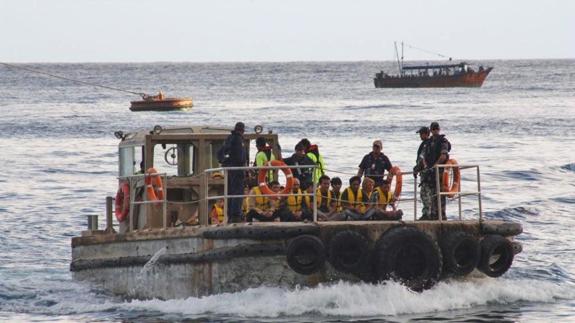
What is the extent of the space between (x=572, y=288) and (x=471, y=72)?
122 metres

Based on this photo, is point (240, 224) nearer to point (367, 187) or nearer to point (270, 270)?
point (270, 270)

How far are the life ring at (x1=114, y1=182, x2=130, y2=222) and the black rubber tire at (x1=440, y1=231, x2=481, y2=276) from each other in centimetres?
516

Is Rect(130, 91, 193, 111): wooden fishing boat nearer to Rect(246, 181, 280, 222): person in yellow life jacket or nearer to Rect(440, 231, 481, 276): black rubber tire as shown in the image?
Rect(246, 181, 280, 222): person in yellow life jacket

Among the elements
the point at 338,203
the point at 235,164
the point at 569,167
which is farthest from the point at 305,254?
the point at 569,167

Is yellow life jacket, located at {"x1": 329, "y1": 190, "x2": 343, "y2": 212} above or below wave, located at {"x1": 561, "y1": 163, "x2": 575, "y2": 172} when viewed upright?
above

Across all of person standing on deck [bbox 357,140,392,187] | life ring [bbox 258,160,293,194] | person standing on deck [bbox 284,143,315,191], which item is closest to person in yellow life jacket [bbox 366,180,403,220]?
person standing on deck [bbox 357,140,392,187]

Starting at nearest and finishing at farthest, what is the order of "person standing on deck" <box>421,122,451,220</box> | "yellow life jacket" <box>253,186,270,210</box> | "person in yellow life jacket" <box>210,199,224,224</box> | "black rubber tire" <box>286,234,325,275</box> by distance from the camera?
"black rubber tire" <box>286,234,325,275</box> < "yellow life jacket" <box>253,186,270,210</box> < "person in yellow life jacket" <box>210,199,224,224</box> < "person standing on deck" <box>421,122,451,220</box>

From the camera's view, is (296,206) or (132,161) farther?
(132,161)

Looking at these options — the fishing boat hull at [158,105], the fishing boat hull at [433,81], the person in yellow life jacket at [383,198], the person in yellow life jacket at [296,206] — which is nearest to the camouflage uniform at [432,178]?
the person in yellow life jacket at [383,198]

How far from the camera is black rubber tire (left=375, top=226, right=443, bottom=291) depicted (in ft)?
63.0

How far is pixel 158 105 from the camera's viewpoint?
90.9m

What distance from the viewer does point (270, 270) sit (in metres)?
19.2

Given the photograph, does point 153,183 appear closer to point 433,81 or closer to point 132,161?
point 132,161

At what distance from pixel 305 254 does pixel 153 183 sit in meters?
3.17
